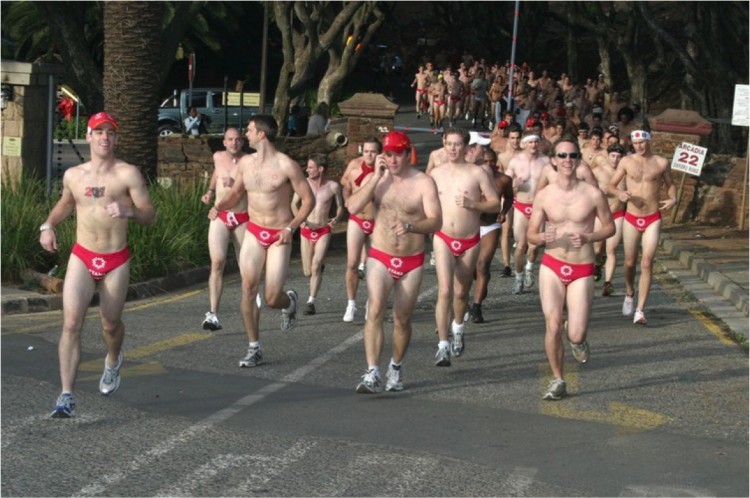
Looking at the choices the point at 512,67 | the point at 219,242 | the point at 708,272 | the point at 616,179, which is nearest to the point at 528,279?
the point at 616,179

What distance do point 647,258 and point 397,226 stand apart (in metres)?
5.07

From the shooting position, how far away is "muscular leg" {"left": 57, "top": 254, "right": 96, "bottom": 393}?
995 cm

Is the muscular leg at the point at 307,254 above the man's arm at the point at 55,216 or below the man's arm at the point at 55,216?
below

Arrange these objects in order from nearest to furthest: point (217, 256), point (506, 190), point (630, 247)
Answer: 1. point (217, 256)
2. point (506, 190)
3. point (630, 247)

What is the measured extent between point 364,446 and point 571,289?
106 inches

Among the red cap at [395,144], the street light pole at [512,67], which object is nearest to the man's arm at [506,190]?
the red cap at [395,144]

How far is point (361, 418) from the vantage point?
10141mm

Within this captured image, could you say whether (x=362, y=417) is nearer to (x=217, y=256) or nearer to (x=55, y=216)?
(x=55, y=216)

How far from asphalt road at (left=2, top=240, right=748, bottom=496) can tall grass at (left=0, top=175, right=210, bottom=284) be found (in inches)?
94.1

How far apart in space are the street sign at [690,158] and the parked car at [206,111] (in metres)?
17.5

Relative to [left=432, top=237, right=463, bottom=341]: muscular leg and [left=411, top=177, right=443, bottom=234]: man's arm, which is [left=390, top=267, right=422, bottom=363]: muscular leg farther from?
[left=432, top=237, right=463, bottom=341]: muscular leg

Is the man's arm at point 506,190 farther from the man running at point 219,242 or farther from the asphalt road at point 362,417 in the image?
the man running at point 219,242

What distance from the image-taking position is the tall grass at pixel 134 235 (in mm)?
16859

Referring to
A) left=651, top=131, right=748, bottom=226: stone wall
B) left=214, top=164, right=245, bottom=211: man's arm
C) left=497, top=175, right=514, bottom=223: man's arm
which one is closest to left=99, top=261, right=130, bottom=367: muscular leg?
left=214, top=164, right=245, bottom=211: man's arm
